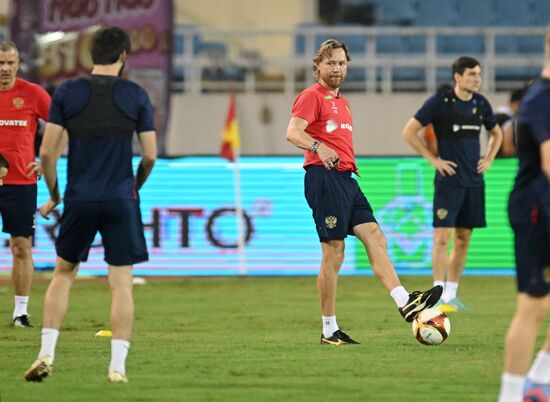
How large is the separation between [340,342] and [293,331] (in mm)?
1255

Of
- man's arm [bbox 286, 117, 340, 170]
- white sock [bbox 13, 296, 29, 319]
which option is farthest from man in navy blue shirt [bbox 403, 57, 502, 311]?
white sock [bbox 13, 296, 29, 319]

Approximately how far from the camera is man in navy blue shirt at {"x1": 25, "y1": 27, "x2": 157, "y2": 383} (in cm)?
826

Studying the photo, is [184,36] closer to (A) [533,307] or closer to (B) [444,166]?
(B) [444,166]

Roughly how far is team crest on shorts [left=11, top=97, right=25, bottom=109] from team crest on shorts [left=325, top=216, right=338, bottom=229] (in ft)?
10.3

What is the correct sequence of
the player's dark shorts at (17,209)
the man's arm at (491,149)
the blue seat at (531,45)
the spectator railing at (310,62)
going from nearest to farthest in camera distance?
the player's dark shorts at (17,209), the man's arm at (491,149), the spectator railing at (310,62), the blue seat at (531,45)

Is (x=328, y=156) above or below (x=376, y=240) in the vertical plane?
above

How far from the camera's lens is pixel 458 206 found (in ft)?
44.5

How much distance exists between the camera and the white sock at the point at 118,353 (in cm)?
834

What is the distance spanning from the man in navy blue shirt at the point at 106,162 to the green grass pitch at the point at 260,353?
49 centimetres

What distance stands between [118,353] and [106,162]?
3.63 feet

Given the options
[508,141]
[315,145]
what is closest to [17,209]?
[315,145]

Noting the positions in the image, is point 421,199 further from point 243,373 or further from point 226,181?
point 243,373

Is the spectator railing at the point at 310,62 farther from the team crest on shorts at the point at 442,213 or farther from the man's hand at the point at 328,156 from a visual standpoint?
the man's hand at the point at 328,156

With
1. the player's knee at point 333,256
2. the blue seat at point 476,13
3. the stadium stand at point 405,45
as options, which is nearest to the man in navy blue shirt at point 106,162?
the player's knee at point 333,256
